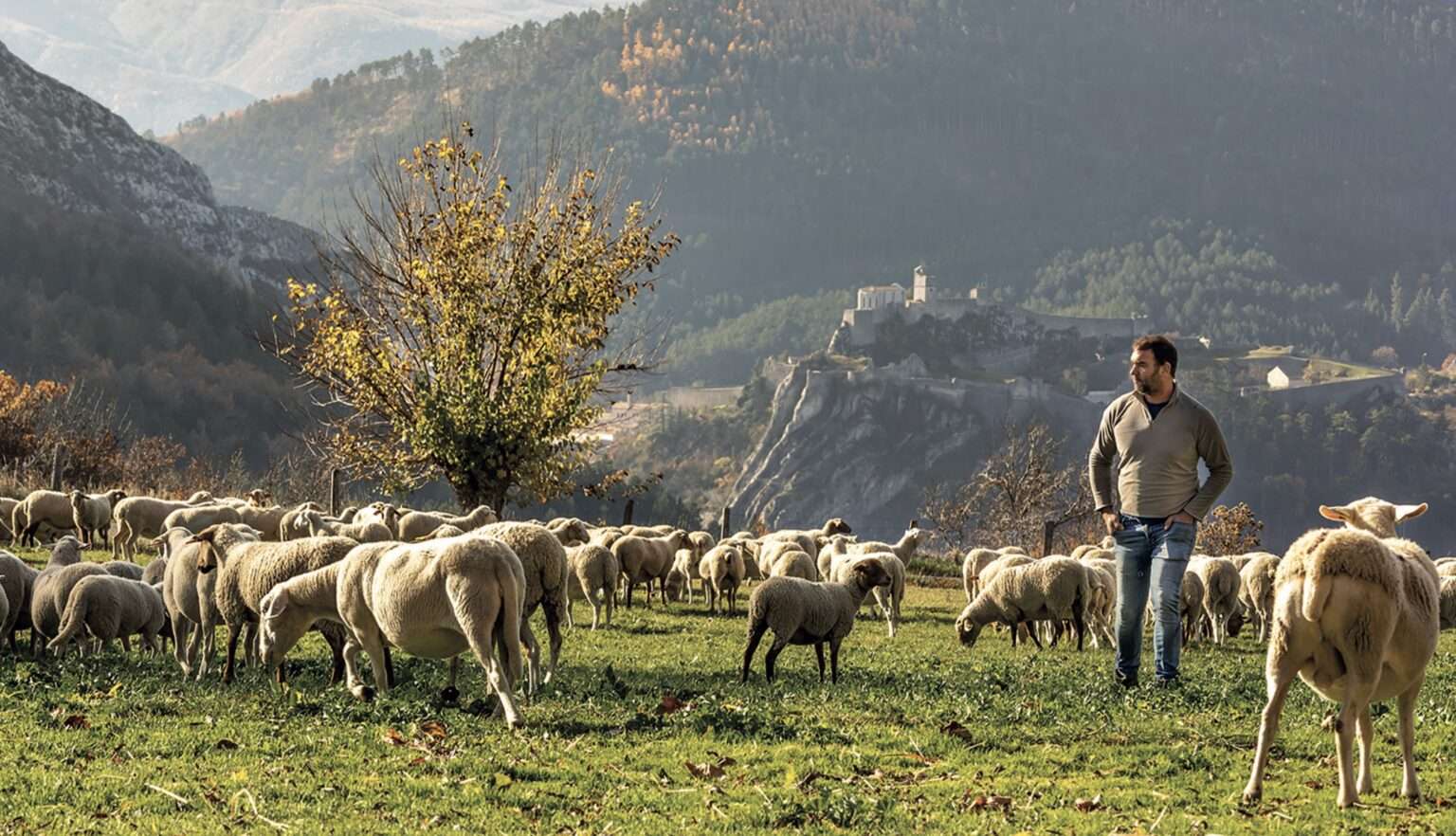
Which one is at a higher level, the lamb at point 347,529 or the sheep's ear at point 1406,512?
the sheep's ear at point 1406,512

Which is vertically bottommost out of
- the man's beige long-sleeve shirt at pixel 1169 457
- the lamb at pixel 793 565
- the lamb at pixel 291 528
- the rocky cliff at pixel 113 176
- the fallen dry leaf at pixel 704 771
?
the fallen dry leaf at pixel 704 771

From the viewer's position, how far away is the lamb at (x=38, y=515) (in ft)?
83.8

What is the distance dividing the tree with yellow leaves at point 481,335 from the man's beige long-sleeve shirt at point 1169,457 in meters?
14.0

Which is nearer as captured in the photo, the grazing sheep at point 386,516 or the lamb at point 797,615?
the lamb at point 797,615

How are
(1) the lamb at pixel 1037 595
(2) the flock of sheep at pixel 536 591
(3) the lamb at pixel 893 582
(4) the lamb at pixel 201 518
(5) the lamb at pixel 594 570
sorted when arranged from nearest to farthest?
(2) the flock of sheep at pixel 536 591 → (1) the lamb at pixel 1037 595 → (5) the lamb at pixel 594 570 → (3) the lamb at pixel 893 582 → (4) the lamb at pixel 201 518

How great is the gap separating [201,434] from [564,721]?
276 feet

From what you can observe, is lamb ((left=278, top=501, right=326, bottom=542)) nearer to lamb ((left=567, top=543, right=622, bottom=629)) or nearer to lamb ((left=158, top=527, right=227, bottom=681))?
lamb ((left=567, top=543, right=622, bottom=629))

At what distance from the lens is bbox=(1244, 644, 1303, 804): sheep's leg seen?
7430mm

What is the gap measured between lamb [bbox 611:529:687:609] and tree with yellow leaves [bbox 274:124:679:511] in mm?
2573

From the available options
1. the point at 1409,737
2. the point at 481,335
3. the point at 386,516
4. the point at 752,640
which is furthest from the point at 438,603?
the point at 481,335

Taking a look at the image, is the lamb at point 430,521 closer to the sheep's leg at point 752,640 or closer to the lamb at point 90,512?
the lamb at point 90,512

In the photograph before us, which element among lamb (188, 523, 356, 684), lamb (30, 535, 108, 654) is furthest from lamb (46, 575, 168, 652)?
lamb (188, 523, 356, 684)

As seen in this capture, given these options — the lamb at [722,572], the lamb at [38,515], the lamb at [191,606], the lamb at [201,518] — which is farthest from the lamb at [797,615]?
the lamb at [38,515]

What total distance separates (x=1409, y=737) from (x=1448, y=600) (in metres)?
11.8
